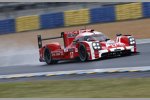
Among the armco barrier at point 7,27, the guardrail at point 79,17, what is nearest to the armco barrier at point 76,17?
the guardrail at point 79,17

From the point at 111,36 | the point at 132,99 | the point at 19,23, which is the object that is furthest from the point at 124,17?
the point at 132,99

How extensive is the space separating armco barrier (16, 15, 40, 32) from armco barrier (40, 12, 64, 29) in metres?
0.37

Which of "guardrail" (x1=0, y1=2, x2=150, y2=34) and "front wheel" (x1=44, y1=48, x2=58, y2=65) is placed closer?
"front wheel" (x1=44, y1=48, x2=58, y2=65)

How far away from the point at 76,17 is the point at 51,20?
2048 mm

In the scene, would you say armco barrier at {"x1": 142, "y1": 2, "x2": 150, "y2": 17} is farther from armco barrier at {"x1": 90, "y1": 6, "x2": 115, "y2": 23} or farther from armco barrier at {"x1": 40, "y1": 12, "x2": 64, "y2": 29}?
armco barrier at {"x1": 40, "y1": 12, "x2": 64, "y2": 29}

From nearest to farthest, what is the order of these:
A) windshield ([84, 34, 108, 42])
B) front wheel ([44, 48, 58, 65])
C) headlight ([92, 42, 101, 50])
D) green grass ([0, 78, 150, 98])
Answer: green grass ([0, 78, 150, 98]) < headlight ([92, 42, 101, 50]) < windshield ([84, 34, 108, 42]) < front wheel ([44, 48, 58, 65])

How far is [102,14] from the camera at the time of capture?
27.1m

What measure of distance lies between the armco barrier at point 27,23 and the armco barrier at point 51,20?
371mm

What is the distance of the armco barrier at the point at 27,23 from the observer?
29797mm

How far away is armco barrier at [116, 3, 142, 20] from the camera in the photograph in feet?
83.1

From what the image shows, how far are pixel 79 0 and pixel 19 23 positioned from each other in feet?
18.0

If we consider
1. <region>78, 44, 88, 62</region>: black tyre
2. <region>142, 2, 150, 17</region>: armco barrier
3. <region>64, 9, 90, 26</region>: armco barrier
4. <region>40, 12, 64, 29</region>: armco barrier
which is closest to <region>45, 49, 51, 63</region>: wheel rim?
<region>78, 44, 88, 62</region>: black tyre

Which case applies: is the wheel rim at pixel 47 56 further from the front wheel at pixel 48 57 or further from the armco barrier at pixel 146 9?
the armco barrier at pixel 146 9

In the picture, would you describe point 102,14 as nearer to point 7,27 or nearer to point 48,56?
point 7,27
